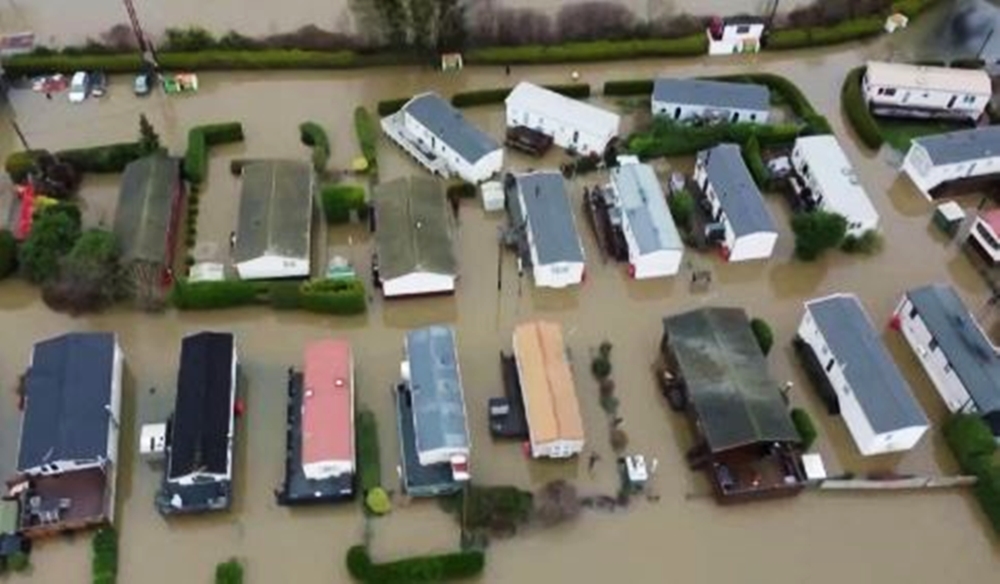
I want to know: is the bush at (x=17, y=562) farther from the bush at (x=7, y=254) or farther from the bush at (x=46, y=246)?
the bush at (x=7, y=254)

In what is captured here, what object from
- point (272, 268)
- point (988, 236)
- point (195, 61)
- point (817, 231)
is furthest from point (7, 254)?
point (988, 236)

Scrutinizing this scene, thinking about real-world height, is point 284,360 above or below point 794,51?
below

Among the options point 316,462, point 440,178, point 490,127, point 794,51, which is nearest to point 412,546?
point 316,462

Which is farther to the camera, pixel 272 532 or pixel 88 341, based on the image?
pixel 88 341

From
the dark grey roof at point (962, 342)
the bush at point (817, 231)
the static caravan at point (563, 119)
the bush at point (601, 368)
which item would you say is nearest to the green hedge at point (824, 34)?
the static caravan at point (563, 119)

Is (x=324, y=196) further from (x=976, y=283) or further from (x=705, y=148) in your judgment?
(x=976, y=283)

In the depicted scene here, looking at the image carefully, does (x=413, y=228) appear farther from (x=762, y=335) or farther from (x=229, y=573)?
(x=229, y=573)

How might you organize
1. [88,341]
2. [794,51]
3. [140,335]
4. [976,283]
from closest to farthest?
[88,341] → [140,335] → [976,283] → [794,51]
